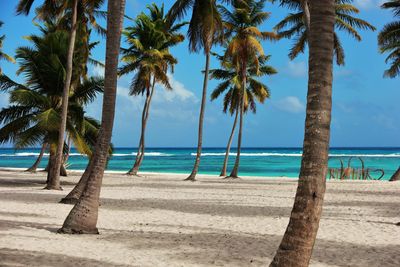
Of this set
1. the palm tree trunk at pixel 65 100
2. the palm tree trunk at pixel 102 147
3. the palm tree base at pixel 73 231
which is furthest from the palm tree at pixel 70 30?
the palm tree base at pixel 73 231

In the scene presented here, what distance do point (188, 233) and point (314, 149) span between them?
212 inches

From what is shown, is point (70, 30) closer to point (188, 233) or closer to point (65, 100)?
point (65, 100)

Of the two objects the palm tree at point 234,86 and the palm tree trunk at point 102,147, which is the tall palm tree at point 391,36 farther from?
the palm tree trunk at point 102,147

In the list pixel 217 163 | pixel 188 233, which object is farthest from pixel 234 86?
pixel 217 163

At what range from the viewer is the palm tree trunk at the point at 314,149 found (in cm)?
468

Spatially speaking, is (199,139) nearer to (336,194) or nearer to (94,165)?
(336,194)

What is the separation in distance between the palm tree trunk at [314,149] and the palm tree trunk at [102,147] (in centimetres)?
516

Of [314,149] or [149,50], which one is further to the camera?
[149,50]

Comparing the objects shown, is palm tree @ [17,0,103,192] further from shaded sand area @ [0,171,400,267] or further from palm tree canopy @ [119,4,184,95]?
palm tree canopy @ [119,4,184,95]

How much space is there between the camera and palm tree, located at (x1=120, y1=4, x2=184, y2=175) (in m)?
30.2

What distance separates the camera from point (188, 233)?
9531 mm

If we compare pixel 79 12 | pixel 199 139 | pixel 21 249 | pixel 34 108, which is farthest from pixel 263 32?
pixel 21 249

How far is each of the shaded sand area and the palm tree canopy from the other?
623 inches

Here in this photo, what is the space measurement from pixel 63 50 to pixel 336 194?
41.9 feet
